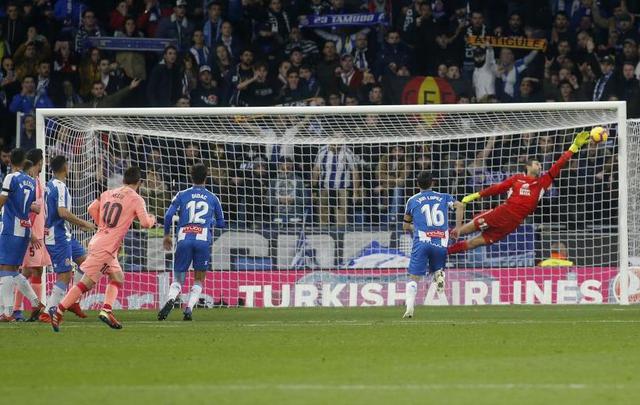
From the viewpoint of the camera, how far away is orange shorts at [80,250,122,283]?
45.6 ft

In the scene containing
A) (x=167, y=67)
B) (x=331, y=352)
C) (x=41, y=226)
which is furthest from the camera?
(x=167, y=67)

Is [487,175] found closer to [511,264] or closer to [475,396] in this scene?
[511,264]

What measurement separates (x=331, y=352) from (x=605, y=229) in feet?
28.6

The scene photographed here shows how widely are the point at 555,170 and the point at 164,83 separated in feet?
25.8

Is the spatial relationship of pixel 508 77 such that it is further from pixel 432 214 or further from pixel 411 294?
pixel 411 294

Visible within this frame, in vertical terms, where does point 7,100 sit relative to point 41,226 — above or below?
above

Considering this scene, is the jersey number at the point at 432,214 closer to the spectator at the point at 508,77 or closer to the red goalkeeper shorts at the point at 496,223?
the red goalkeeper shorts at the point at 496,223

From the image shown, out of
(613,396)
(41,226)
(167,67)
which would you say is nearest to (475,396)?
(613,396)

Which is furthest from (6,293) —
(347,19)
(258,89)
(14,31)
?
(347,19)

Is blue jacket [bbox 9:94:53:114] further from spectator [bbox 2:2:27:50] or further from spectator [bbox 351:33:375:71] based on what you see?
spectator [bbox 351:33:375:71]

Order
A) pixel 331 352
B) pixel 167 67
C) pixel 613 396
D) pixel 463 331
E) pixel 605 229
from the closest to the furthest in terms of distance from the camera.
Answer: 1. pixel 613 396
2. pixel 331 352
3. pixel 463 331
4. pixel 605 229
5. pixel 167 67

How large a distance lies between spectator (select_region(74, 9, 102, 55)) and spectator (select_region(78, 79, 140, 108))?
111cm

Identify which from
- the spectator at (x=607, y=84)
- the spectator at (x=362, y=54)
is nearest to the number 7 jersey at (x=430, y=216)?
the spectator at (x=607, y=84)

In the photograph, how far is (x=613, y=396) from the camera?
851 cm
